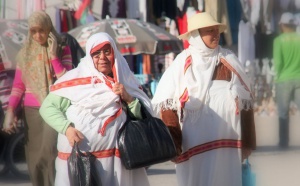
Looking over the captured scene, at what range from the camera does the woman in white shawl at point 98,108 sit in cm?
708

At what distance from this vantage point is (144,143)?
7.08m

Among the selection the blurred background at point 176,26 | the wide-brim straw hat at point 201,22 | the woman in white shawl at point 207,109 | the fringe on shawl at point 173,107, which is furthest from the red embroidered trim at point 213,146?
the blurred background at point 176,26

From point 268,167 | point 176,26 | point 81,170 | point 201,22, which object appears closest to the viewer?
point 81,170

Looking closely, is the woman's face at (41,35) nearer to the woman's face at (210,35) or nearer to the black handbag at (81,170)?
the woman's face at (210,35)

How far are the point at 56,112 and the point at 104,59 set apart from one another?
436mm

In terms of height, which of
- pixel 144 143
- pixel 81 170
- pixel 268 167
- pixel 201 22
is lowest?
pixel 268 167

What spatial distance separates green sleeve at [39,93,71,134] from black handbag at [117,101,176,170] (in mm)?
340

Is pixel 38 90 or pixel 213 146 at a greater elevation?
pixel 38 90

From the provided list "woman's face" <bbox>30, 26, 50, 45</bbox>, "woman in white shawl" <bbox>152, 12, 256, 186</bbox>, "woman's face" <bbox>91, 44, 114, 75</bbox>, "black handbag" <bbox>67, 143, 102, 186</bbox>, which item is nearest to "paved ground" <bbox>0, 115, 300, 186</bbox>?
"woman's face" <bbox>30, 26, 50, 45</bbox>

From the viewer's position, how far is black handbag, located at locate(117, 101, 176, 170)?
702 centimetres

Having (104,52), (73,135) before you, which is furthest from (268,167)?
(73,135)

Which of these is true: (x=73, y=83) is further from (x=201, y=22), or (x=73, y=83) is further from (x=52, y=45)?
(x=52, y=45)

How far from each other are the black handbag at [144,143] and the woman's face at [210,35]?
841 millimetres

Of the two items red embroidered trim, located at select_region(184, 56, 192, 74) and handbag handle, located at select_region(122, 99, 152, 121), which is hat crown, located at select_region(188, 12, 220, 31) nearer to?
red embroidered trim, located at select_region(184, 56, 192, 74)
